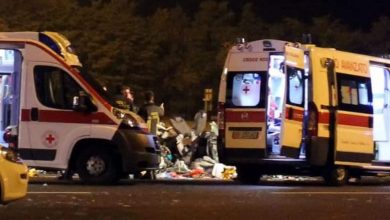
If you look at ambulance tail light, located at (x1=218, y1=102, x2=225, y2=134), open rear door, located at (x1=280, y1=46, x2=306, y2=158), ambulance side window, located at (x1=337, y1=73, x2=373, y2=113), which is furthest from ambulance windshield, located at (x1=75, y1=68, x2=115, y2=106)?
ambulance side window, located at (x1=337, y1=73, x2=373, y2=113)

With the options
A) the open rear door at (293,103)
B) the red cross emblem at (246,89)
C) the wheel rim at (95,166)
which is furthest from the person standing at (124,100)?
the open rear door at (293,103)

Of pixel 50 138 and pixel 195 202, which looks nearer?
pixel 195 202

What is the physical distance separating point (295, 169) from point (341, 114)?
138 centimetres

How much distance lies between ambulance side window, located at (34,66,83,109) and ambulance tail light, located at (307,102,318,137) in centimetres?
428

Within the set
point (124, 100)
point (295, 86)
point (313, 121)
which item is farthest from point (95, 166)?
point (313, 121)

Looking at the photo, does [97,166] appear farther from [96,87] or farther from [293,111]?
[293,111]

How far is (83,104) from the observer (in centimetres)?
1510

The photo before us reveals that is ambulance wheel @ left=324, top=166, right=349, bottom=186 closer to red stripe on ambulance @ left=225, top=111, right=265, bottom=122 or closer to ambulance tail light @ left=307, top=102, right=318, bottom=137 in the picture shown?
ambulance tail light @ left=307, top=102, right=318, bottom=137

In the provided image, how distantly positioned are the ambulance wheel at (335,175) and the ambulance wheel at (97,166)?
4.06m

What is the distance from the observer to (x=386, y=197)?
543 inches

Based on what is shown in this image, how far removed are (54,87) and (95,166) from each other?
63.5 inches

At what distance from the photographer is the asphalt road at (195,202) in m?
11.0

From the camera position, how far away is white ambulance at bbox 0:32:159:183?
15.1 m

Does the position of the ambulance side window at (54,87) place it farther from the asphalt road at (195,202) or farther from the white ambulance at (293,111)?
the white ambulance at (293,111)
